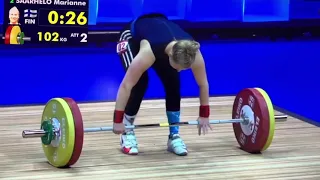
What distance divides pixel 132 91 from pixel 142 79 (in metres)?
0.09

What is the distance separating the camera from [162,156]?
373 cm

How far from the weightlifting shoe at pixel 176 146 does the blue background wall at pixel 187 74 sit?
5.32 ft

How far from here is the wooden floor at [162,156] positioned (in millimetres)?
3398

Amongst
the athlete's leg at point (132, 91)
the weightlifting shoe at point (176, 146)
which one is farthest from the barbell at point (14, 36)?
the weightlifting shoe at point (176, 146)

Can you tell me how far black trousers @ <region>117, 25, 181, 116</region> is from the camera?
362cm

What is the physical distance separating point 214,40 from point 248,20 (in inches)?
19.4

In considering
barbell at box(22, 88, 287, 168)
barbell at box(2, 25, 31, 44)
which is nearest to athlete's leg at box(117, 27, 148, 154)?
barbell at box(22, 88, 287, 168)

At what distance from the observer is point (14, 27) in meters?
5.98

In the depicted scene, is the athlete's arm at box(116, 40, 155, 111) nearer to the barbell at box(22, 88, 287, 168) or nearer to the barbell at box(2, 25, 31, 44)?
the barbell at box(22, 88, 287, 168)

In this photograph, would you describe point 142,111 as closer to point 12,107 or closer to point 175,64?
point 12,107

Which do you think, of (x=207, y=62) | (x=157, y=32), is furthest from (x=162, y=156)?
(x=207, y=62)

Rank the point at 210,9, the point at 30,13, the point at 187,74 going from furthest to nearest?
the point at 210,9
the point at 187,74
the point at 30,13

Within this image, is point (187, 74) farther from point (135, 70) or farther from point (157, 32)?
point (135, 70)

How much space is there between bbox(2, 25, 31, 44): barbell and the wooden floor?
4.88ft
